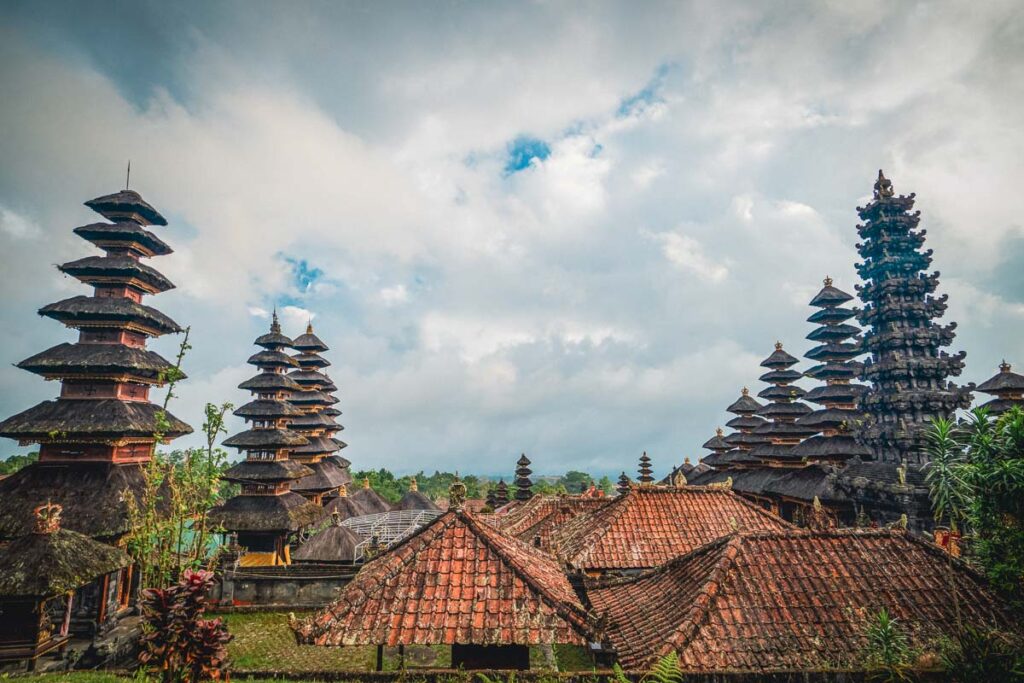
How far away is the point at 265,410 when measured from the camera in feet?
91.5

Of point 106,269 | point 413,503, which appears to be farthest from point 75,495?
point 413,503

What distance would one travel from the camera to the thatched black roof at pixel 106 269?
21.1 metres

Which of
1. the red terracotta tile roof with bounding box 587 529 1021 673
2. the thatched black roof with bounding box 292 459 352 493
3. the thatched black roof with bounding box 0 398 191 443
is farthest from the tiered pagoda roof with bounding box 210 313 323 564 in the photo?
the red terracotta tile roof with bounding box 587 529 1021 673

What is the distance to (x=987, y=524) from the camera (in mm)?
9578

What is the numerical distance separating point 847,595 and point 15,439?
2696 centimetres

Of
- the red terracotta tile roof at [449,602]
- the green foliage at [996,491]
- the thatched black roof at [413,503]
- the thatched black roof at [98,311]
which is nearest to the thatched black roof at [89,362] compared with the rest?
the thatched black roof at [98,311]

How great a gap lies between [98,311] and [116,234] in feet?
12.9

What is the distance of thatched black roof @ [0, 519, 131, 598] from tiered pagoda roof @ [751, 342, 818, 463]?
35986 mm

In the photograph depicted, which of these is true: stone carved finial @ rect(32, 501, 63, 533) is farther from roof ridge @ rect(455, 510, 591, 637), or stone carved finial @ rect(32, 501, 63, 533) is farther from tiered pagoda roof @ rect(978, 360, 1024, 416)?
tiered pagoda roof @ rect(978, 360, 1024, 416)

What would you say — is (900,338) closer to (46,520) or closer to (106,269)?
(46,520)

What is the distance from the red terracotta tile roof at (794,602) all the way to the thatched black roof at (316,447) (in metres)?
29.1

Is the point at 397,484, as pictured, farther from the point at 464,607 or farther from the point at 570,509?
the point at 464,607

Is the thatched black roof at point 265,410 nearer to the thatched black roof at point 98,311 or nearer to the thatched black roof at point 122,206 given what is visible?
the thatched black roof at point 98,311

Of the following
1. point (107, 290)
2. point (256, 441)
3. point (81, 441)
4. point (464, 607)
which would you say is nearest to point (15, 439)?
point (81, 441)
